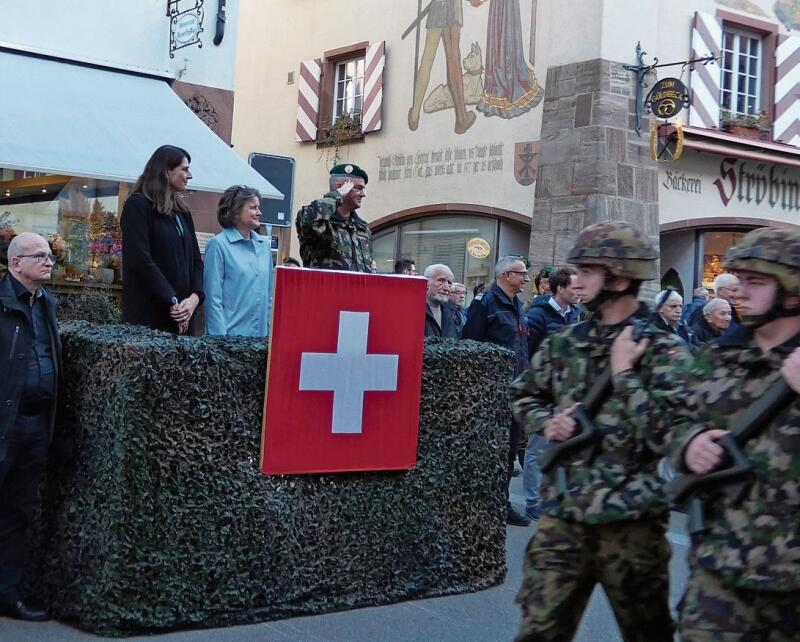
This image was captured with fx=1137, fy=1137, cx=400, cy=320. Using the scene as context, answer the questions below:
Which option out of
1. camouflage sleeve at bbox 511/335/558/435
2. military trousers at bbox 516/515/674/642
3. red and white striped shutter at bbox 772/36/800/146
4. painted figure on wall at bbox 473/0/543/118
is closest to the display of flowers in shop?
painted figure on wall at bbox 473/0/543/118

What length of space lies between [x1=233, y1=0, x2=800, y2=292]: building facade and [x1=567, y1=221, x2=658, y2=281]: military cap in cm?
1201

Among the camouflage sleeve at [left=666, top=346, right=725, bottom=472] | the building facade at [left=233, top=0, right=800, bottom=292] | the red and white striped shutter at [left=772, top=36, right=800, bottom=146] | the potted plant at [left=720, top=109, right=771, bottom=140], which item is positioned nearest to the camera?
the camouflage sleeve at [left=666, top=346, right=725, bottom=472]

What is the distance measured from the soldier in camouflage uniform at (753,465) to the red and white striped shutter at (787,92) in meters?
15.7

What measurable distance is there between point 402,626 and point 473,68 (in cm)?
1407

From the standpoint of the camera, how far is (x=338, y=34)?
2103cm

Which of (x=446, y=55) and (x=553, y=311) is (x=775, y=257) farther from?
(x=446, y=55)

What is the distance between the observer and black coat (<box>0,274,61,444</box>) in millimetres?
4977

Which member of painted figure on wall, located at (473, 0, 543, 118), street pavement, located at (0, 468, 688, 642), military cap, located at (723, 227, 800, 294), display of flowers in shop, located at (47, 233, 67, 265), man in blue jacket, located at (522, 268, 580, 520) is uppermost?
painted figure on wall, located at (473, 0, 543, 118)

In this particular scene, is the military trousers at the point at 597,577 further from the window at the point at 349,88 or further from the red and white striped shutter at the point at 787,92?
the window at the point at 349,88

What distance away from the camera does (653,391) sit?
3.70 m

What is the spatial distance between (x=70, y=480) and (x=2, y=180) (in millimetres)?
8256

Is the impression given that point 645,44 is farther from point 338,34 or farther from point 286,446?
point 286,446

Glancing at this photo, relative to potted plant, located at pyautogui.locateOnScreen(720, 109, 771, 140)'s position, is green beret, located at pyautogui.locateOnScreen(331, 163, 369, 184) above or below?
below

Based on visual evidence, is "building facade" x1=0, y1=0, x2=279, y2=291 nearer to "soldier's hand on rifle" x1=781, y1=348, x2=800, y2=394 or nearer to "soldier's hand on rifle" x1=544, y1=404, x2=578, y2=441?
"soldier's hand on rifle" x1=544, y1=404, x2=578, y2=441
